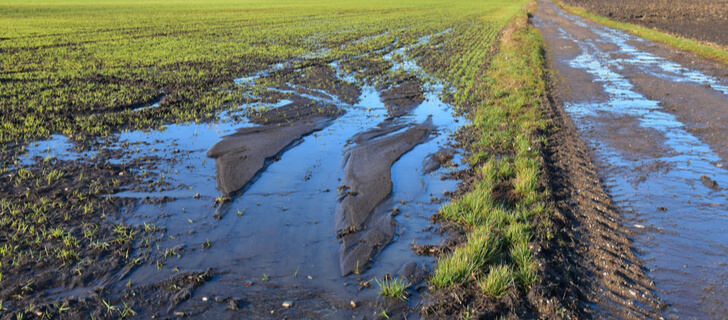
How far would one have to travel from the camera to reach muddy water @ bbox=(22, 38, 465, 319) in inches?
205

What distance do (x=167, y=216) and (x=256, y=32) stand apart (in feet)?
→ 93.2

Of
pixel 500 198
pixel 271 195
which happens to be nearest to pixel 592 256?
pixel 500 198

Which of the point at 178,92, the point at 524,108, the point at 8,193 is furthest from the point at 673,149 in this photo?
the point at 178,92

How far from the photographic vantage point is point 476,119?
453 inches

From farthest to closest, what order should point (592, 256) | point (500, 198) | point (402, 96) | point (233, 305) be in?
point (402, 96)
point (500, 198)
point (592, 256)
point (233, 305)

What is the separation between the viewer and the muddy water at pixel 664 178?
524 cm

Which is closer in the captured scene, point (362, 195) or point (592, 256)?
point (592, 256)

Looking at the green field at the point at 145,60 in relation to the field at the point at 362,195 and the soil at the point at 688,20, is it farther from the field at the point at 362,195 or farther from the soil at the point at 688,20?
the soil at the point at 688,20

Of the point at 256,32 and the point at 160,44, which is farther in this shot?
the point at 256,32

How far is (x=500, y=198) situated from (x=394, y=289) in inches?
121

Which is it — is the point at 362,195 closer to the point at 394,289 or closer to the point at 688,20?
the point at 394,289

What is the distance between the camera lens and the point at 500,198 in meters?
7.33

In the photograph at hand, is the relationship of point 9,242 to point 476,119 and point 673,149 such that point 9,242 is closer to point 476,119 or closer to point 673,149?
point 476,119

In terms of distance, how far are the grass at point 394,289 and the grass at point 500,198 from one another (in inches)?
14.6
